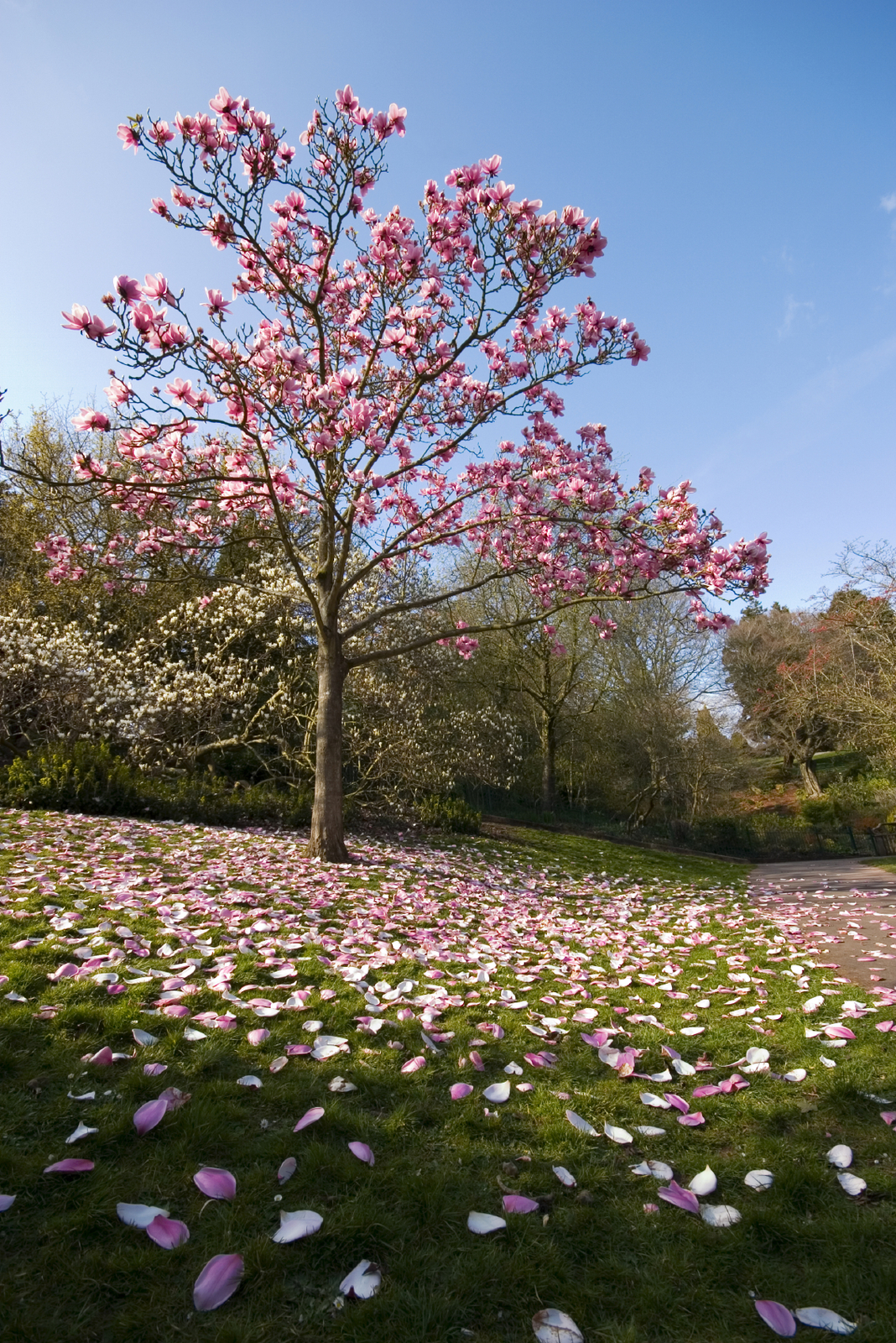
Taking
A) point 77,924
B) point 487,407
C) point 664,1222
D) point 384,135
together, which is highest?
point 384,135

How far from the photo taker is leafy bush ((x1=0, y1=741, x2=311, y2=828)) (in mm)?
11039

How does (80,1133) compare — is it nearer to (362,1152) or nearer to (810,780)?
(362,1152)

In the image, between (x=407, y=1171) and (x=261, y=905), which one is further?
(x=261, y=905)

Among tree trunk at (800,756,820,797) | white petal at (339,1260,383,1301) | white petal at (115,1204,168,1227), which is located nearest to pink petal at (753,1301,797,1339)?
white petal at (339,1260,383,1301)

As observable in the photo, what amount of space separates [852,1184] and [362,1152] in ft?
5.91

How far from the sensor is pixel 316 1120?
2760 millimetres

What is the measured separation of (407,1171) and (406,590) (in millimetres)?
17285

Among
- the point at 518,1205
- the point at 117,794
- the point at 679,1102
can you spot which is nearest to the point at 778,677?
the point at 117,794

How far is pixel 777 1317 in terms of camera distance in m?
1.92

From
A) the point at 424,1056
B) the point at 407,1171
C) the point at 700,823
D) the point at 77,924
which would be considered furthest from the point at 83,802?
the point at 700,823

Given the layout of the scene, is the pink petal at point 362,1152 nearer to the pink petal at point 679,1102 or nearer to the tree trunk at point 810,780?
the pink petal at point 679,1102

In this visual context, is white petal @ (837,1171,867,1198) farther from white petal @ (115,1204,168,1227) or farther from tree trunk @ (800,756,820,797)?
tree trunk @ (800,756,820,797)

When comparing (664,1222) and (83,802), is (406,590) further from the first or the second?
(664,1222)

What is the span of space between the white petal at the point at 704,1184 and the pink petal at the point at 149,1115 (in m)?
2.00
